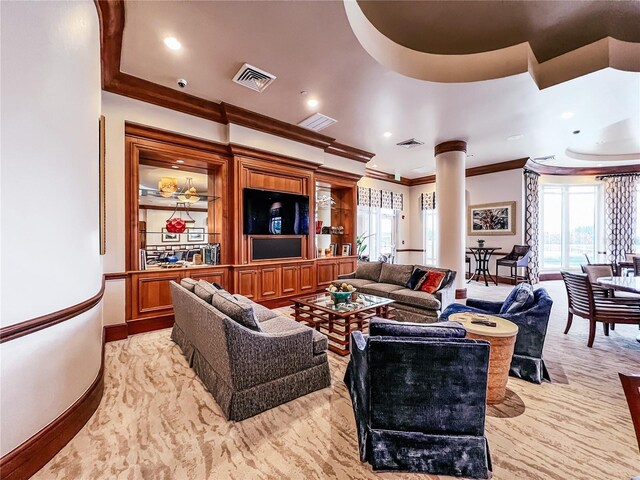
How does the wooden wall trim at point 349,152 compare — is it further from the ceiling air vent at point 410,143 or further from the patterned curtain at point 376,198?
the patterned curtain at point 376,198

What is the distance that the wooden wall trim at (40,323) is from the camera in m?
1.41

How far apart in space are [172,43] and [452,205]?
535 cm

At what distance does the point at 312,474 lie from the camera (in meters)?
1.60

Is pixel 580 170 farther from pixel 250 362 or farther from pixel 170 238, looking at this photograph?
pixel 170 238

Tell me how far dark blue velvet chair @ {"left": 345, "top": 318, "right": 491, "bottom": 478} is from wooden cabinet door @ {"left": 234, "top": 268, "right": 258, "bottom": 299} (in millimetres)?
3415

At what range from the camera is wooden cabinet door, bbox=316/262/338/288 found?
6.09m

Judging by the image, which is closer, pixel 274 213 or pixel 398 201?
pixel 274 213

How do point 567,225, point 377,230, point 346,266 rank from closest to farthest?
point 346,266
point 567,225
point 377,230

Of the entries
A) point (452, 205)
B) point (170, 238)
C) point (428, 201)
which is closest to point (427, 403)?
point (452, 205)

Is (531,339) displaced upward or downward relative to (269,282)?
downward

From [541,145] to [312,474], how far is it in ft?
24.9

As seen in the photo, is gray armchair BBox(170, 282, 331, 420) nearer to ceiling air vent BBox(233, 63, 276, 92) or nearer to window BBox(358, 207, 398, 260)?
ceiling air vent BBox(233, 63, 276, 92)

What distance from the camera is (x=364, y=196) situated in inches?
329

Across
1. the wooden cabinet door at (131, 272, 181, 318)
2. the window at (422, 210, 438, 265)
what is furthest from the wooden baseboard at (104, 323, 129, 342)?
the window at (422, 210, 438, 265)
